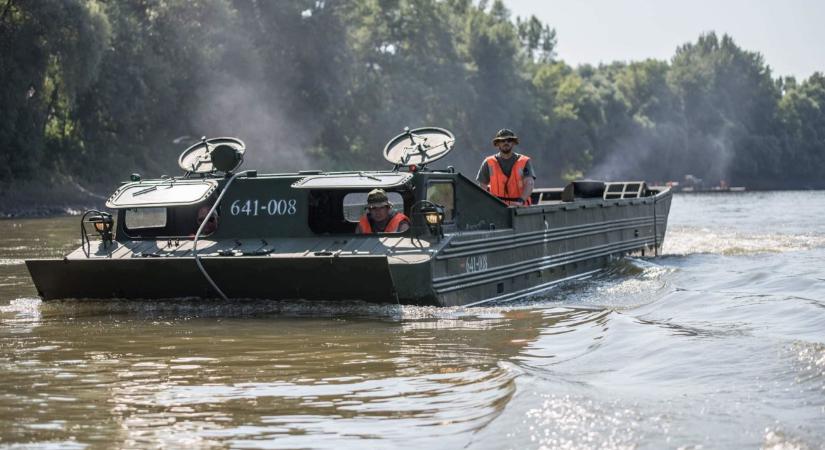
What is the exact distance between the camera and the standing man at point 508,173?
14.9m

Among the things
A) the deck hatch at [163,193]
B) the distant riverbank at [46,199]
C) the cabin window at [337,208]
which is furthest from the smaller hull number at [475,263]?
the distant riverbank at [46,199]

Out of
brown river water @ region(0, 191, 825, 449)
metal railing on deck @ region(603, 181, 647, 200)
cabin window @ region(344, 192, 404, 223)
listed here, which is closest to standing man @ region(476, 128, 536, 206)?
Answer: brown river water @ region(0, 191, 825, 449)

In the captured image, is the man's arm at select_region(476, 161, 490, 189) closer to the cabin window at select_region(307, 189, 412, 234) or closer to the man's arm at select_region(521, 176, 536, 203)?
the man's arm at select_region(521, 176, 536, 203)

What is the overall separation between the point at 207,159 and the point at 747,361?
7.27 m

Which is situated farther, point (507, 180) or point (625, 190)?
point (625, 190)

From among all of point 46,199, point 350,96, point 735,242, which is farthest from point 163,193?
point 350,96

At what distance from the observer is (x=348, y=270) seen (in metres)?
11.8

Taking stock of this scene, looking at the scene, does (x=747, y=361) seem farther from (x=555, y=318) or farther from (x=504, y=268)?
(x=504, y=268)

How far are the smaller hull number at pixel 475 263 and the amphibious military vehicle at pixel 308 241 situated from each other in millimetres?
20

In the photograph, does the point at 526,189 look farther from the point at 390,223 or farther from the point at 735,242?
the point at 735,242

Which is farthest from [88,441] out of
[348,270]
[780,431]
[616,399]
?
[348,270]

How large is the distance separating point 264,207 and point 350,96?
55631 millimetres

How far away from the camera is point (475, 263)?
42.4 ft

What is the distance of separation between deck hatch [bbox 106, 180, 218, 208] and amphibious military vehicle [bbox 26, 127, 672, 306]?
0.6 inches
